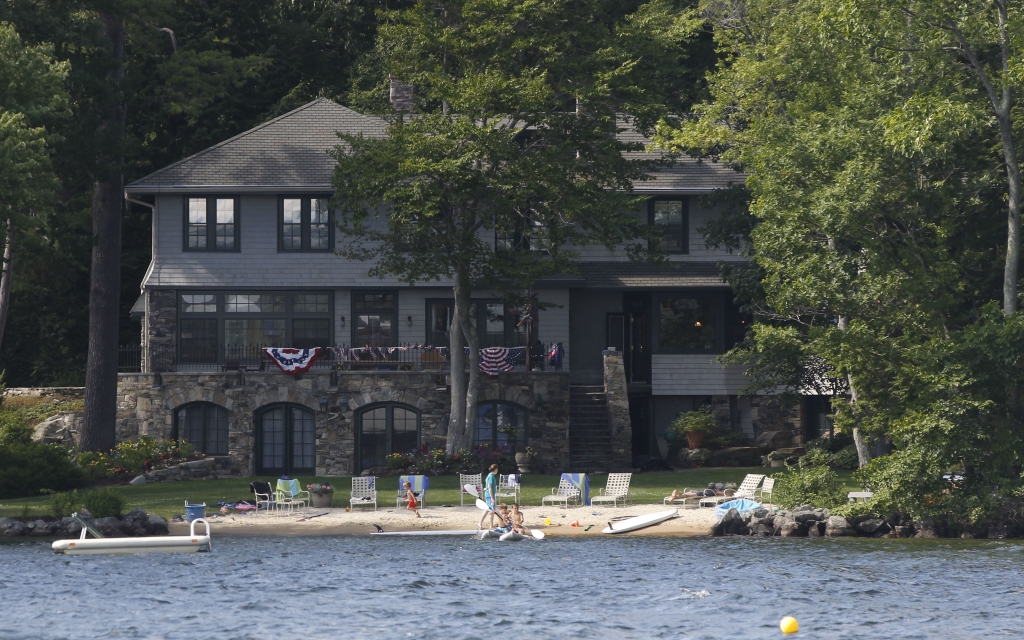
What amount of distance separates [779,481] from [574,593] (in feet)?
30.4

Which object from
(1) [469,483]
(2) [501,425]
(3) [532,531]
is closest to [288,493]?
(1) [469,483]

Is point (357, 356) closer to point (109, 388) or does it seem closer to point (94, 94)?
point (109, 388)

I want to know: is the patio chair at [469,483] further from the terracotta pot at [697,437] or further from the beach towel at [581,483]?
the terracotta pot at [697,437]

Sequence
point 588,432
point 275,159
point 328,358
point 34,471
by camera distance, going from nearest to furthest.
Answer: point 34,471
point 588,432
point 328,358
point 275,159

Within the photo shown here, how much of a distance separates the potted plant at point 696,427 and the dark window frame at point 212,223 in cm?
1433

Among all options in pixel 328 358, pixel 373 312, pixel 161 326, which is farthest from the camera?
pixel 373 312

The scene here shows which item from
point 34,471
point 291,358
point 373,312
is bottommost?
point 34,471

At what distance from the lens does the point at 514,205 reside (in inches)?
1497

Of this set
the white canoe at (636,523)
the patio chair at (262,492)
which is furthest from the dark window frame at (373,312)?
the white canoe at (636,523)

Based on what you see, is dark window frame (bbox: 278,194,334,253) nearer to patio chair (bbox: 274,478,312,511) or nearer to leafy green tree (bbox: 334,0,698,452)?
leafy green tree (bbox: 334,0,698,452)

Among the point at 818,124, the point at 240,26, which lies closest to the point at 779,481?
the point at 818,124

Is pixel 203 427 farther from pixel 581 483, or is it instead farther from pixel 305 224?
pixel 581 483

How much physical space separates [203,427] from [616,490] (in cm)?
1428

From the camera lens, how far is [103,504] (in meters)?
30.1
